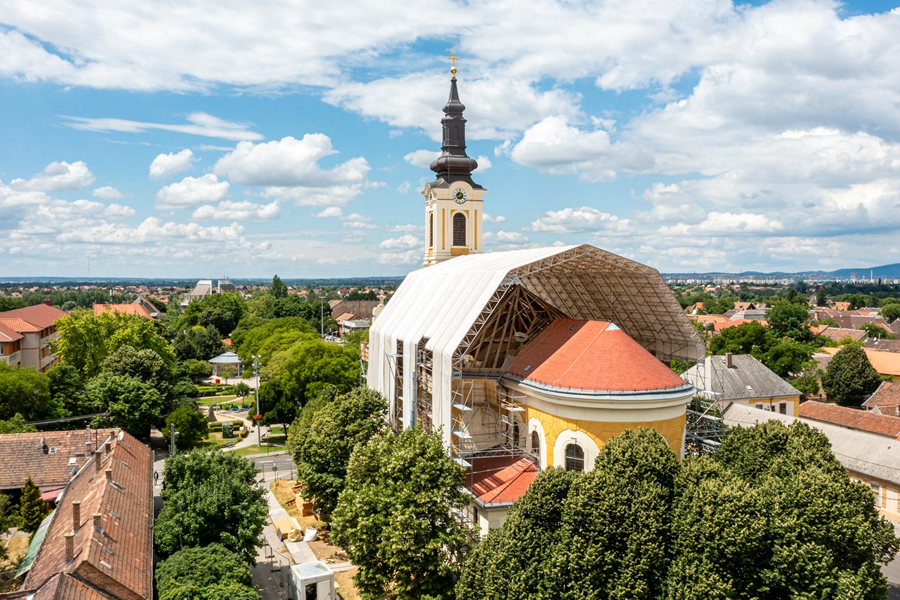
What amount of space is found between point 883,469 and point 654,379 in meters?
22.2

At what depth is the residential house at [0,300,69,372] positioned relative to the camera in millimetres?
66750

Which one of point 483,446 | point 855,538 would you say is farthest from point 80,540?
point 855,538

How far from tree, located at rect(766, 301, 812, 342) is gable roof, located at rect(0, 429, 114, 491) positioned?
96.0 m

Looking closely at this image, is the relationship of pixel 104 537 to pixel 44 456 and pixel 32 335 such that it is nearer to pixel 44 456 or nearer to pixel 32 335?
pixel 44 456

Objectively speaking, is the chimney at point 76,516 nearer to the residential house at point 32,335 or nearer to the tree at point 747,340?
the residential house at point 32,335

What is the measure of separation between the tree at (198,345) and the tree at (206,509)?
73.3 metres

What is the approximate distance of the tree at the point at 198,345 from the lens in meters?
99.1

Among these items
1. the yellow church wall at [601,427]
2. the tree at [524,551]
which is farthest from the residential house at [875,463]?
the tree at [524,551]

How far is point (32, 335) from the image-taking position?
6775 centimetres

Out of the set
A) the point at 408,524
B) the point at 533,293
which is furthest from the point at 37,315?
the point at 408,524

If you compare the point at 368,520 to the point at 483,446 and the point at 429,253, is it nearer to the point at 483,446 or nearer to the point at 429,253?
the point at 483,446

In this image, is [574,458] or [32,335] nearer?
[574,458]

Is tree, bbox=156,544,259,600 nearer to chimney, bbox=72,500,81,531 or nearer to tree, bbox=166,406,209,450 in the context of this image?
chimney, bbox=72,500,81,531

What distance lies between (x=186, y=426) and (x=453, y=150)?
111ft
